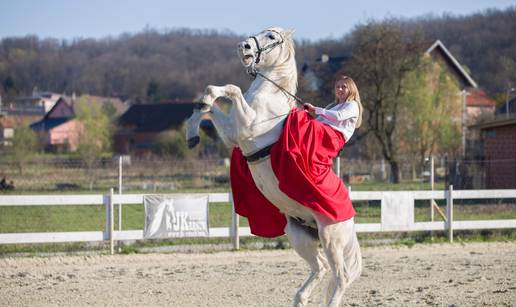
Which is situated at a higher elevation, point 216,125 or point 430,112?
point 430,112

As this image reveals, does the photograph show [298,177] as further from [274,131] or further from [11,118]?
[11,118]

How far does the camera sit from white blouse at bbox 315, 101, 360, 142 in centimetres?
551

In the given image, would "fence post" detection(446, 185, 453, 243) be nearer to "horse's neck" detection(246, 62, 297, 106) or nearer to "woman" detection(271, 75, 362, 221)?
"woman" detection(271, 75, 362, 221)

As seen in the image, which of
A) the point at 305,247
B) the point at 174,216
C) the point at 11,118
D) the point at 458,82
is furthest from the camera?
the point at 11,118

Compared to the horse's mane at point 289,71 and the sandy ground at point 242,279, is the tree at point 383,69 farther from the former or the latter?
the horse's mane at point 289,71

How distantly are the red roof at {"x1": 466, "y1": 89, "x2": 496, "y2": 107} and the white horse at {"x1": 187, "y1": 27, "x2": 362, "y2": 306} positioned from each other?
2063 inches

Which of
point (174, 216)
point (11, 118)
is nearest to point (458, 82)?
point (11, 118)

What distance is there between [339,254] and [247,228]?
7.17m

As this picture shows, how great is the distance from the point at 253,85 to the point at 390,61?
1137 inches

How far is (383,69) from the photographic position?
109 ft

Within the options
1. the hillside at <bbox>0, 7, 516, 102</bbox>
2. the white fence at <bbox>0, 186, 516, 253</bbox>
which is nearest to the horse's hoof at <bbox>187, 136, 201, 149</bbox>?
the white fence at <bbox>0, 186, 516, 253</bbox>

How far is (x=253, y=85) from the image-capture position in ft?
17.6

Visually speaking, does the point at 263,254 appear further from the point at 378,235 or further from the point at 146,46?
the point at 146,46

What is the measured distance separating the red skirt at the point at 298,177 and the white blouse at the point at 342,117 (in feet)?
0.22
